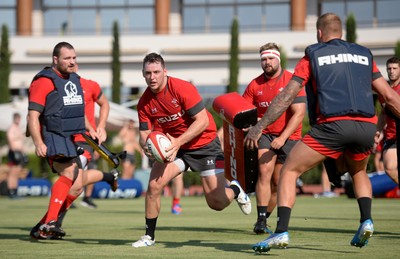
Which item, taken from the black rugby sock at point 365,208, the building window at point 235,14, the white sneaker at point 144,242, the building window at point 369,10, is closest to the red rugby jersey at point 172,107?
the white sneaker at point 144,242

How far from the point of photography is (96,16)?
5256 cm

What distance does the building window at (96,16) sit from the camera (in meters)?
52.0

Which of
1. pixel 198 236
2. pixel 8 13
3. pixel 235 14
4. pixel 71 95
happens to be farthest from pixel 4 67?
pixel 198 236

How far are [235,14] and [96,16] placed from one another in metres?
8.10

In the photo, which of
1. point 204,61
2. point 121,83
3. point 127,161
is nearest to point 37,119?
point 127,161

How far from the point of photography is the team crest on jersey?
10828 mm

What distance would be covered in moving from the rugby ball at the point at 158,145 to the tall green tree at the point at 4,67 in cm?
3571

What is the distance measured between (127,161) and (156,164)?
17437 millimetres

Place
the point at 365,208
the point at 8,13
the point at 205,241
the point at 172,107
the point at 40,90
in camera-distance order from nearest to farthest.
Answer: the point at 365,208 → the point at 172,107 → the point at 205,241 → the point at 40,90 → the point at 8,13

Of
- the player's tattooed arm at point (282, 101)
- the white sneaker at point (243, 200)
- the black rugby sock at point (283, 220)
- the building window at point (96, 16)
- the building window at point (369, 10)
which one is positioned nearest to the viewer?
the black rugby sock at point (283, 220)

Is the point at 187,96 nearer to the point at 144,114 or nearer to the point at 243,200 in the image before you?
the point at 144,114

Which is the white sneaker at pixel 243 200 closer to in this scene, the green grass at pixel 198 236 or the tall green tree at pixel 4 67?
A: the green grass at pixel 198 236

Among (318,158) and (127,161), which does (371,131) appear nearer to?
(318,158)

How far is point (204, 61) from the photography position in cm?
4900
